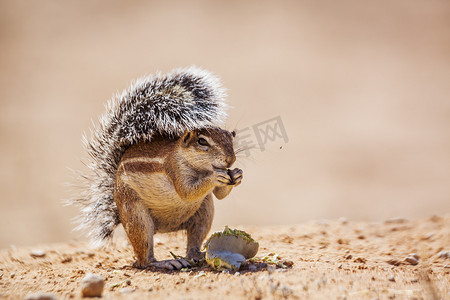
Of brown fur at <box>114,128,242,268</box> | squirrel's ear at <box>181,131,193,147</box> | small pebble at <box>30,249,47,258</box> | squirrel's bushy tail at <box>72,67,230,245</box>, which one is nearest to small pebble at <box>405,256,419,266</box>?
brown fur at <box>114,128,242,268</box>

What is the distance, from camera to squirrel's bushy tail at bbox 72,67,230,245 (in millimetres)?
5848

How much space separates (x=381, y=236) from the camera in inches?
328

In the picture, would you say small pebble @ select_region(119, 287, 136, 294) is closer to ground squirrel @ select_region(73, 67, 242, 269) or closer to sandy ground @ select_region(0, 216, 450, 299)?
sandy ground @ select_region(0, 216, 450, 299)

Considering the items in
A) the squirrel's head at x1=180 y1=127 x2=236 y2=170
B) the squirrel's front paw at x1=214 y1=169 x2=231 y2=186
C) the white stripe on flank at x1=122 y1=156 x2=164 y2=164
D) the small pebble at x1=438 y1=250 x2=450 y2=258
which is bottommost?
the small pebble at x1=438 y1=250 x2=450 y2=258

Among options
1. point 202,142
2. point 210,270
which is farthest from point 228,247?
point 202,142

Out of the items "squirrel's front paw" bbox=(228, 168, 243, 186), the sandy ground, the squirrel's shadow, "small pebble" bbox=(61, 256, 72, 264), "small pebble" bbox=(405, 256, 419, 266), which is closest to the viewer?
the sandy ground

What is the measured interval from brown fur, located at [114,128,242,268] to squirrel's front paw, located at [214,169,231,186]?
0.4 inches

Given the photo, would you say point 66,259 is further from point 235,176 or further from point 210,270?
point 235,176

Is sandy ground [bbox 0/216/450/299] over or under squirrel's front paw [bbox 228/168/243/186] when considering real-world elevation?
under

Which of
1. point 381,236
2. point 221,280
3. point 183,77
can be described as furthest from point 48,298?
point 381,236

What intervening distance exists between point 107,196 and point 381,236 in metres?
4.69

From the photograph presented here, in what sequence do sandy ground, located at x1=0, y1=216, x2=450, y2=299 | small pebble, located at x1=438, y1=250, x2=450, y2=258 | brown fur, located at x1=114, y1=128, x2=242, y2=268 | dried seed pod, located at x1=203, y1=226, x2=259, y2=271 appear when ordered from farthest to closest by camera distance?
small pebble, located at x1=438, y1=250, x2=450, y2=258
brown fur, located at x1=114, y1=128, x2=242, y2=268
dried seed pod, located at x1=203, y1=226, x2=259, y2=271
sandy ground, located at x1=0, y1=216, x2=450, y2=299

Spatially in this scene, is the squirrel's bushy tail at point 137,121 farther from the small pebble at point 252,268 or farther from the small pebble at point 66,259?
the small pebble at point 252,268

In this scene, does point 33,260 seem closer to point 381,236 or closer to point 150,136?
point 150,136
